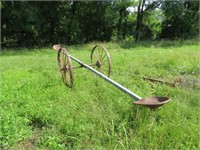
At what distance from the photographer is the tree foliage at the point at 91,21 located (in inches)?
594

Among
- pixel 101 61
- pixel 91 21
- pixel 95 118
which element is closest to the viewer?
pixel 95 118

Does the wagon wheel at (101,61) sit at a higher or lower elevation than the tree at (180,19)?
lower

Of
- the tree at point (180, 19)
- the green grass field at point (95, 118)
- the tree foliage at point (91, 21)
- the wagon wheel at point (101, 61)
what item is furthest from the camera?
the tree at point (180, 19)

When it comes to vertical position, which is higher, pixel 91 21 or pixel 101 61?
pixel 91 21

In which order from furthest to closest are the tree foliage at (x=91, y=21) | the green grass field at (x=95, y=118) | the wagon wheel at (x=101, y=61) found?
the tree foliage at (x=91, y=21), the wagon wheel at (x=101, y=61), the green grass field at (x=95, y=118)

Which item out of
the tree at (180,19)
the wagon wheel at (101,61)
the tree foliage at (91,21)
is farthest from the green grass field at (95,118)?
the tree at (180,19)

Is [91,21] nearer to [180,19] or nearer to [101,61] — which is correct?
[180,19]

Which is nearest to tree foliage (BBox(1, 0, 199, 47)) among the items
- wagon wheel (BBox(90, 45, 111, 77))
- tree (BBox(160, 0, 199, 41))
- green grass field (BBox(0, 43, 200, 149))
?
tree (BBox(160, 0, 199, 41))

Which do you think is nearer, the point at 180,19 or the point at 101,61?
the point at 101,61

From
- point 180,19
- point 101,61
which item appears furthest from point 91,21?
point 101,61

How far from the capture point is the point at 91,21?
58.4 ft

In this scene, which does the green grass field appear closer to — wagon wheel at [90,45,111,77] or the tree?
wagon wheel at [90,45,111,77]

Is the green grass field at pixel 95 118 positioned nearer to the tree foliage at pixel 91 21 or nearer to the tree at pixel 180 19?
the tree foliage at pixel 91 21

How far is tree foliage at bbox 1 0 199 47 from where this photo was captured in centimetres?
1508
